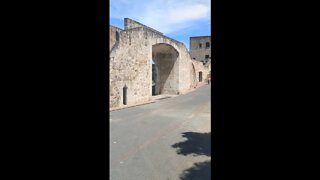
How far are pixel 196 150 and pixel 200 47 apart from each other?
45.5 m

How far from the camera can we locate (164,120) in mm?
9836

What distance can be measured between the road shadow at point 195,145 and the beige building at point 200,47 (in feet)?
139

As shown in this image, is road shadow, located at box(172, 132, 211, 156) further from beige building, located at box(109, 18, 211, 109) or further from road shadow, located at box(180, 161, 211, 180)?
beige building, located at box(109, 18, 211, 109)

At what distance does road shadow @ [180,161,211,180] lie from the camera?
4398 millimetres


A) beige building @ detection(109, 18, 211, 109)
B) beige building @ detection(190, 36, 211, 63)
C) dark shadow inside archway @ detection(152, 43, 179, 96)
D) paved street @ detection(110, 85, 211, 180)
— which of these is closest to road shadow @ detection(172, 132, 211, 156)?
paved street @ detection(110, 85, 211, 180)

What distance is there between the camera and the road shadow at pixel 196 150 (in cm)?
450

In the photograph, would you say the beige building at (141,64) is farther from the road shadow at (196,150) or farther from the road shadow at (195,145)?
the road shadow at (196,150)

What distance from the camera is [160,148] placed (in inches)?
243

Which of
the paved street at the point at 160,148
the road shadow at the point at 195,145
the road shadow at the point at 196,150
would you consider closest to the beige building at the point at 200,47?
the paved street at the point at 160,148

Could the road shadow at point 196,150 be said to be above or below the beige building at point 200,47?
below

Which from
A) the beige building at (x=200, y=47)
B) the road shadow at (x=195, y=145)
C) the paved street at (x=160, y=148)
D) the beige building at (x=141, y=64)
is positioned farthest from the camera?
the beige building at (x=200, y=47)
